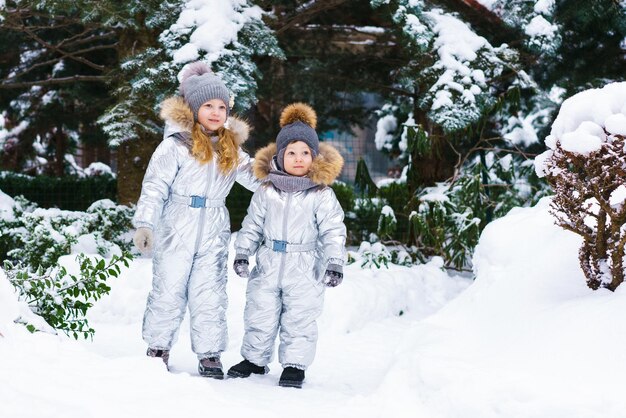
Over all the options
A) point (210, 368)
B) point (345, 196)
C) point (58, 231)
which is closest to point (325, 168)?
point (210, 368)

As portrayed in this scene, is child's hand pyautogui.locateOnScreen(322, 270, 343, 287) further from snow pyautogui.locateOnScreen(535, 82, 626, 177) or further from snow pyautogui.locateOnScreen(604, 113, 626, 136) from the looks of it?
snow pyautogui.locateOnScreen(604, 113, 626, 136)

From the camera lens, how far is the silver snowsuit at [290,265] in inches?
165

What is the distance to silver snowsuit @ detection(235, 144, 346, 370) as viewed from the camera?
13.8ft

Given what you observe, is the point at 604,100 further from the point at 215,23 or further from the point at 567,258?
the point at 215,23

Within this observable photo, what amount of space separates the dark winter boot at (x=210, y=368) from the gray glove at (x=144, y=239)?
692mm

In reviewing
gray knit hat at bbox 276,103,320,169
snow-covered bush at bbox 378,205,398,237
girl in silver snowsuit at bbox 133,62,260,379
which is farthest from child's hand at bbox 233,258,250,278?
snow-covered bush at bbox 378,205,398,237

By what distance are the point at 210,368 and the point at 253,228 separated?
2.60ft

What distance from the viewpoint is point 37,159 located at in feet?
49.8

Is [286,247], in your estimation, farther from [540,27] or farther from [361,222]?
[361,222]

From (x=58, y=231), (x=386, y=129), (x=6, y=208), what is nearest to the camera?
(x=58, y=231)

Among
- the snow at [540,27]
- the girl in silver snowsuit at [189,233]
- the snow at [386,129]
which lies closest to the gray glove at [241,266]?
the girl in silver snowsuit at [189,233]

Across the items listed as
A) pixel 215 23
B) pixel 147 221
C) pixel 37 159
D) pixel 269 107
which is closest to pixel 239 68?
pixel 215 23

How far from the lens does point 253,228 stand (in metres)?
4.29

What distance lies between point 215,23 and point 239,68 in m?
0.45
